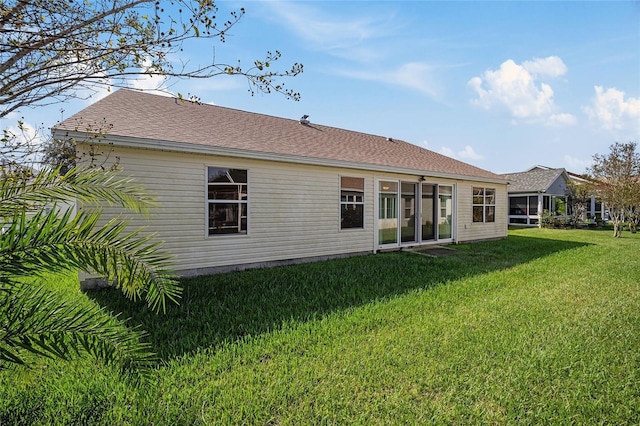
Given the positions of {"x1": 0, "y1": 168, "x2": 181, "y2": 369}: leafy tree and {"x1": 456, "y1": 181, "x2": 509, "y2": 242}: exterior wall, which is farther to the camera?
{"x1": 456, "y1": 181, "x2": 509, "y2": 242}: exterior wall

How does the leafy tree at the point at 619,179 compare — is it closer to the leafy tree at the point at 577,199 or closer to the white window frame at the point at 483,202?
the leafy tree at the point at 577,199

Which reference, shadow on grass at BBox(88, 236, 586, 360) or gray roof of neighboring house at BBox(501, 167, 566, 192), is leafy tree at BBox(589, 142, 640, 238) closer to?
gray roof of neighboring house at BBox(501, 167, 566, 192)

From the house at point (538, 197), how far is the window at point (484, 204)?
1037 cm

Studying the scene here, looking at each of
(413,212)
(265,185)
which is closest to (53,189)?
(265,185)

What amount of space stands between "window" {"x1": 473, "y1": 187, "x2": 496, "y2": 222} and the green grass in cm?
759

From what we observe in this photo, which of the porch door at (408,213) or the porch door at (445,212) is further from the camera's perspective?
the porch door at (445,212)

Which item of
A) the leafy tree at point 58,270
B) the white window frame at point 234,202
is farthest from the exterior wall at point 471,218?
the leafy tree at point 58,270

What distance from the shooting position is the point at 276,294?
6.12 metres

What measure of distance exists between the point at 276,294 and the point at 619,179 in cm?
2187

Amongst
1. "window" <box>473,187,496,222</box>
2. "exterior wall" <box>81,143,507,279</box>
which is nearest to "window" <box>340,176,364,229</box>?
"exterior wall" <box>81,143,507,279</box>

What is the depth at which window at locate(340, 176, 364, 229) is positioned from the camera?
401 inches

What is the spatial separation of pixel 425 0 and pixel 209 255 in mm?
8291

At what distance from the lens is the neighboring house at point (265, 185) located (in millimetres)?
7238

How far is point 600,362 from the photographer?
3615mm
